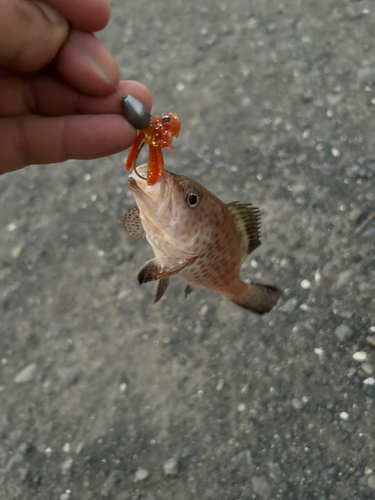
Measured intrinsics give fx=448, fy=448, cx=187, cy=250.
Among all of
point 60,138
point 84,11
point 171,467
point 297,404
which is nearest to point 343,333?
point 297,404

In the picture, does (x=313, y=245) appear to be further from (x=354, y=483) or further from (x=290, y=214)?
(x=354, y=483)

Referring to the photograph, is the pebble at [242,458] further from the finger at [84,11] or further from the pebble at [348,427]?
the finger at [84,11]

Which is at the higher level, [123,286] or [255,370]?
[123,286]

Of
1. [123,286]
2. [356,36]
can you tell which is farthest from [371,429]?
[356,36]

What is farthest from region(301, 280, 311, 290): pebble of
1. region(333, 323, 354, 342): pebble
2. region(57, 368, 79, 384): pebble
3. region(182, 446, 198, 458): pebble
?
region(57, 368, 79, 384): pebble

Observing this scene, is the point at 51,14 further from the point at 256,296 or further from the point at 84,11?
the point at 256,296

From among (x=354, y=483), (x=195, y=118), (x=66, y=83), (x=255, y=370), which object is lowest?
(x=354, y=483)

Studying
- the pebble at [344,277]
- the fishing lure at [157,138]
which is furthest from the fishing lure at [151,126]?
the pebble at [344,277]

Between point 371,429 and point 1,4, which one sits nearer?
point 1,4
